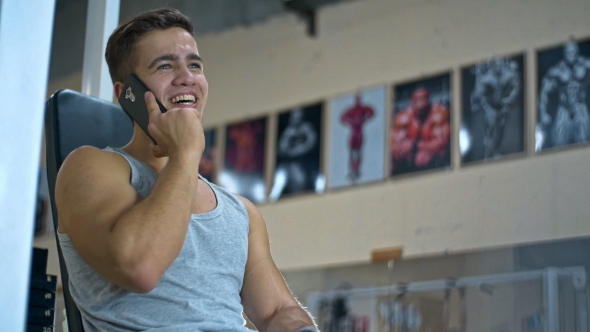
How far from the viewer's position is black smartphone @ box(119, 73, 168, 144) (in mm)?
1249

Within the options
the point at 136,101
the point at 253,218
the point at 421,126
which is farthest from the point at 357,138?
the point at 136,101

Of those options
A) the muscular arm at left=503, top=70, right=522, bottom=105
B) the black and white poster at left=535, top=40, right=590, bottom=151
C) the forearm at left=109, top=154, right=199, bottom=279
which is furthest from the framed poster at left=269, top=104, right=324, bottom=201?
the forearm at left=109, top=154, right=199, bottom=279

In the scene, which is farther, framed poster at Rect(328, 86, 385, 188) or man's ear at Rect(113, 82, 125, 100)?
framed poster at Rect(328, 86, 385, 188)

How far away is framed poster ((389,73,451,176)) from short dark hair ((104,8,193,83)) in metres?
2.60

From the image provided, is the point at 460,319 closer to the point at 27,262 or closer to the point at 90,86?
the point at 90,86

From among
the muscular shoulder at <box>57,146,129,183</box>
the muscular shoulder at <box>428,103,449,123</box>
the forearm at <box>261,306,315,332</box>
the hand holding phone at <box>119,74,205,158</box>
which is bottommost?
the forearm at <box>261,306,315,332</box>

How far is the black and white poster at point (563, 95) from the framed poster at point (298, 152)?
4.27ft

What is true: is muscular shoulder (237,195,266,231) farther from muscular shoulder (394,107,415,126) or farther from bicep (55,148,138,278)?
muscular shoulder (394,107,415,126)

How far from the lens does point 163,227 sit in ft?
3.30

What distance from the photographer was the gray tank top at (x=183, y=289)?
3.53 ft

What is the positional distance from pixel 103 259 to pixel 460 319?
2.72 meters

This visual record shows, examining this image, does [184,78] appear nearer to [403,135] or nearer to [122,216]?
[122,216]

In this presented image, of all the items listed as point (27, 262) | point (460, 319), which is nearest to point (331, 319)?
point (460, 319)

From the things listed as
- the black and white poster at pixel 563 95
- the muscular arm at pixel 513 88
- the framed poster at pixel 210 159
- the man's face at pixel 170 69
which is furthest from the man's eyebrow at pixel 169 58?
the framed poster at pixel 210 159
